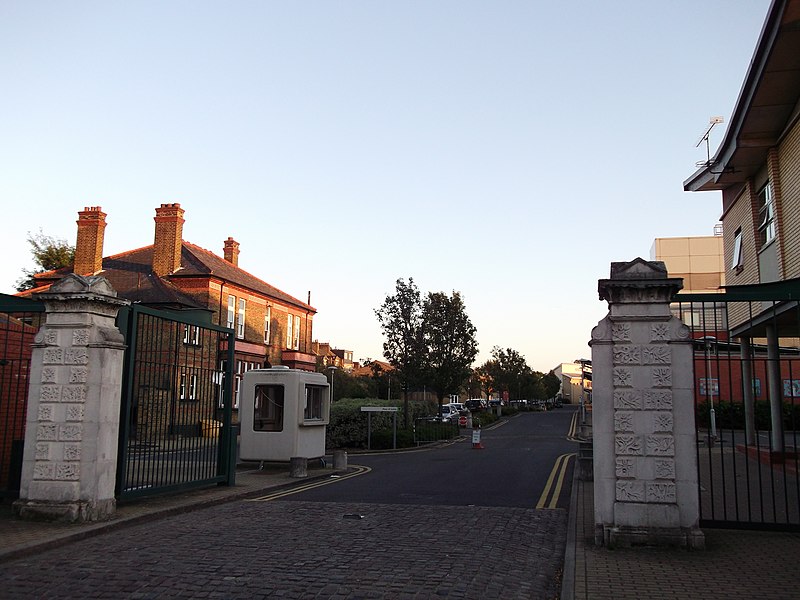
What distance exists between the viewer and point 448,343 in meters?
38.6

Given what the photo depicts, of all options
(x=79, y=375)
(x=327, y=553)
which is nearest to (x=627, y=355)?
(x=327, y=553)

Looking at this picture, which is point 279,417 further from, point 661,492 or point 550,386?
point 550,386

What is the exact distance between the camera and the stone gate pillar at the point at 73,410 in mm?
10016

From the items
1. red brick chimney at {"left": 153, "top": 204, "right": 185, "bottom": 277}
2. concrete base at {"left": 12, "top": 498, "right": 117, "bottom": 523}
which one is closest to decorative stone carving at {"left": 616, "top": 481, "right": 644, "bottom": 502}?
concrete base at {"left": 12, "top": 498, "right": 117, "bottom": 523}

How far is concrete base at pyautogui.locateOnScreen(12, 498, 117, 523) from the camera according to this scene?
987 centimetres

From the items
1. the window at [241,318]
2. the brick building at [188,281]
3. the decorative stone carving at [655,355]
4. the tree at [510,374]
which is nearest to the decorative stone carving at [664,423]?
the decorative stone carving at [655,355]

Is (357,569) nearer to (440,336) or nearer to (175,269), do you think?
(440,336)

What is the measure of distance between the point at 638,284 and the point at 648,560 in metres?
3.22

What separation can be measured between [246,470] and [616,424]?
1282 centimetres

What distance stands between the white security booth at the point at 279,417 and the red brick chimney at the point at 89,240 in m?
23.7

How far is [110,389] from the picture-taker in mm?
10383

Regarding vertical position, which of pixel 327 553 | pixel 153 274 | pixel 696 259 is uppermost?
pixel 696 259

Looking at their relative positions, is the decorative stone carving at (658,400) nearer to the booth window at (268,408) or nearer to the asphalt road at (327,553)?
the asphalt road at (327,553)

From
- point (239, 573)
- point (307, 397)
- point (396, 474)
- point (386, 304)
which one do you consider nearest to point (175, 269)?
point (386, 304)
